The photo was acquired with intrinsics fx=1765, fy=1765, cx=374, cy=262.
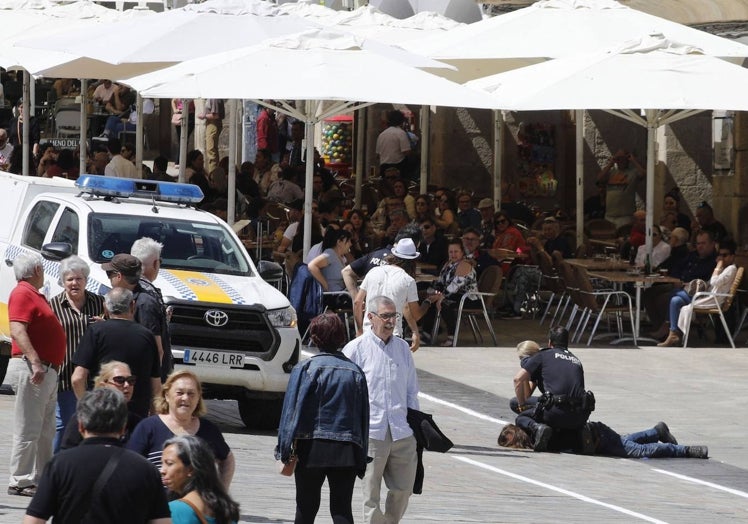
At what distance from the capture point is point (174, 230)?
1471 centimetres

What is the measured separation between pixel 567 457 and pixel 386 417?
4.37 meters

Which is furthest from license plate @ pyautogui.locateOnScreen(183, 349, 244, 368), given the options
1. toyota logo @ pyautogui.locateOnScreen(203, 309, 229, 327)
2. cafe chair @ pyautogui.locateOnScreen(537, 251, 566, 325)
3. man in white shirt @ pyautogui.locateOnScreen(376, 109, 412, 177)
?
man in white shirt @ pyautogui.locateOnScreen(376, 109, 412, 177)

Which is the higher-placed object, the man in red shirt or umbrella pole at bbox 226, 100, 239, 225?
umbrella pole at bbox 226, 100, 239, 225

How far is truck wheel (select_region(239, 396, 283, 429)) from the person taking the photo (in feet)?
45.8

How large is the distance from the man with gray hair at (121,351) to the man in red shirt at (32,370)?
2.74ft

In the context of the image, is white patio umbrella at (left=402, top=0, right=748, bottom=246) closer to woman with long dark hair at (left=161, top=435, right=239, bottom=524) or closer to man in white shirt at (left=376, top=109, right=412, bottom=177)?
→ man in white shirt at (left=376, top=109, right=412, bottom=177)

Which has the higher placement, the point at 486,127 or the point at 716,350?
the point at 486,127

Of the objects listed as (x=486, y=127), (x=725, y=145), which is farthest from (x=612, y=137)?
(x=725, y=145)

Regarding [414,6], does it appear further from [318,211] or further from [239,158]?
[318,211]

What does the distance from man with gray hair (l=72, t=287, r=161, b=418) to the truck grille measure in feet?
12.0

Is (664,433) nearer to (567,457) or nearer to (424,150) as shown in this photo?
(567,457)

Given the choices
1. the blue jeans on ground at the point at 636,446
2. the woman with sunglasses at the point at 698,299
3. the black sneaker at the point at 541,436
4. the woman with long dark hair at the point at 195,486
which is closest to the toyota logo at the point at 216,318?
the black sneaker at the point at 541,436

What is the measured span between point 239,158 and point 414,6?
4535 mm

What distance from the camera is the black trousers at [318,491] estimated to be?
9023mm
